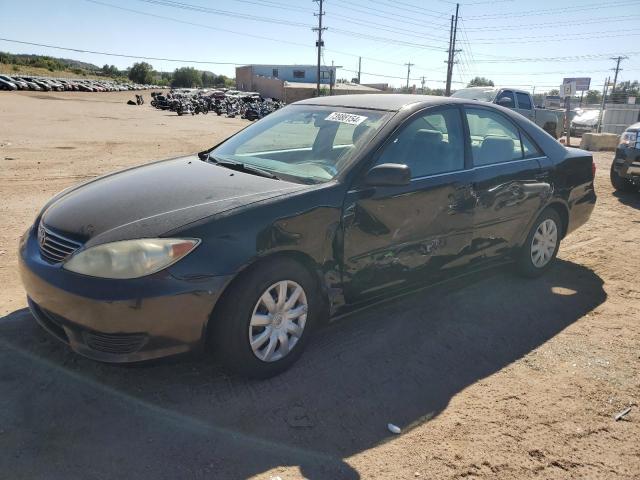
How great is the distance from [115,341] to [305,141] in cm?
213

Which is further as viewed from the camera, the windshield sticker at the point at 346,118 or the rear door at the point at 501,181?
the rear door at the point at 501,181

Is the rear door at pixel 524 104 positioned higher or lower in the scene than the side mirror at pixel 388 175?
higher

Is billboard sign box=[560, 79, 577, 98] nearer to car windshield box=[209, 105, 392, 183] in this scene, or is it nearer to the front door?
the front door

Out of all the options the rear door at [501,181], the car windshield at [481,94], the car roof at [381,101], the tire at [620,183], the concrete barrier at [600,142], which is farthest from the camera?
the concrete barrier at [600,142]

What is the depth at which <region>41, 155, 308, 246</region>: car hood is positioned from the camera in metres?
2.76

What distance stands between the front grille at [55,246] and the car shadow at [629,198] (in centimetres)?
855

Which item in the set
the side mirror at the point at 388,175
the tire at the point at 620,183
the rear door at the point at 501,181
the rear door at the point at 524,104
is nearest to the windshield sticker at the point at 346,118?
the side mirror at the point at 388,175

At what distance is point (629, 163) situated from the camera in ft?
28.7

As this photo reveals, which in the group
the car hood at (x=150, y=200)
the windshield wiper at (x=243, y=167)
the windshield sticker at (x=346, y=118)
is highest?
the windshield sticker at (x=346, y=118)

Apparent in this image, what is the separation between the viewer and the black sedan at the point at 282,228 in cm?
261

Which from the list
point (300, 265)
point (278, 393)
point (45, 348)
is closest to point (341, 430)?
point (278, 393)

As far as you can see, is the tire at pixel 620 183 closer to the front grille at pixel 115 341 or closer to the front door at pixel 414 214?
the front door at pixel 414 214

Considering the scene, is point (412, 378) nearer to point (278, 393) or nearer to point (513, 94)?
point (278, 393)

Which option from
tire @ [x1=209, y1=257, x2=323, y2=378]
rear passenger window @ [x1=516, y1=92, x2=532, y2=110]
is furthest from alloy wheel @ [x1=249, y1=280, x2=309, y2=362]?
rear passenger window @ [x1=516, y1=92, x2=532, y2=110]
